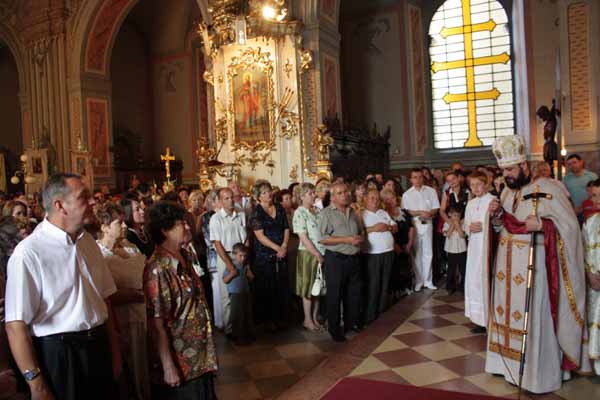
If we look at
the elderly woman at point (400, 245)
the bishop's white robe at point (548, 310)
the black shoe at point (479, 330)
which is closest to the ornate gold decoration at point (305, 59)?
the elderly woman at point (400, 245)

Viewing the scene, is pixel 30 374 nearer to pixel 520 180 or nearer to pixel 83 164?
pixel 520 180

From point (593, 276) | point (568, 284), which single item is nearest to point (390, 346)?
point (568, 284)

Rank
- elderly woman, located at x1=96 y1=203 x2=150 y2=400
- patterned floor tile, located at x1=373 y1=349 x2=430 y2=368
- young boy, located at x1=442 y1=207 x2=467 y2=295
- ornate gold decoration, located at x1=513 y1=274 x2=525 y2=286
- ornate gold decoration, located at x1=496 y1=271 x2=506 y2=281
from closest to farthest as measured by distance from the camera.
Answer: elderly woman, located at x1=96 y1=203 x2=150 y2=400
ornate gold decoration, located at x1=513 y1=274 x2=525 y2=286
ornate gold decoration, located at x1=496 y1=271 x2=506 y2=281
patterned floor tile, located at x1=373 y1=349 x2=430 y2=368
young boy, located at x1=442 y1=207 x2=467 y2=295

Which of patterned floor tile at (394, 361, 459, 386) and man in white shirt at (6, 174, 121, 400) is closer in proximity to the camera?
man in white shirt at (6, 174, 121, 400)

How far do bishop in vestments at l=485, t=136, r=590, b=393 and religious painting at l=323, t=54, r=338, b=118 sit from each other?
7678 millimetres

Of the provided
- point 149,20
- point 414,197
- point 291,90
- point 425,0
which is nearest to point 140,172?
point 149,20

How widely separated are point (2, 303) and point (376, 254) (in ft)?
12.9

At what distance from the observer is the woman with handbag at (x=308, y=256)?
5.52 meters

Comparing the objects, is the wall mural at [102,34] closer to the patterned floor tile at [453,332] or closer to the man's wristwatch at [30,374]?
the patterned floor tile at [453,332]

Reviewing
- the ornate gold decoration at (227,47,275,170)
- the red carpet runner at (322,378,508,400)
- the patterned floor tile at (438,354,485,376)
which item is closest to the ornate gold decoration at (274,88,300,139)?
the ornate gold decoration at (227,47,275,170)

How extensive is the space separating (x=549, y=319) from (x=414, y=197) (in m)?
3.67

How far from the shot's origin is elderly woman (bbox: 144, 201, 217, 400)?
8.41 ft

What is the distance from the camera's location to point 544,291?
3.61m

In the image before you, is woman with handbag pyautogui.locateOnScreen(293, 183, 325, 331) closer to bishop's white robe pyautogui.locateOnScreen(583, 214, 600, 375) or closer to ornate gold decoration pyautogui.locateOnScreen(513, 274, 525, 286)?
ornate gold decoration pyautogui.locateOnScreen(513, 274, 525, 286)
